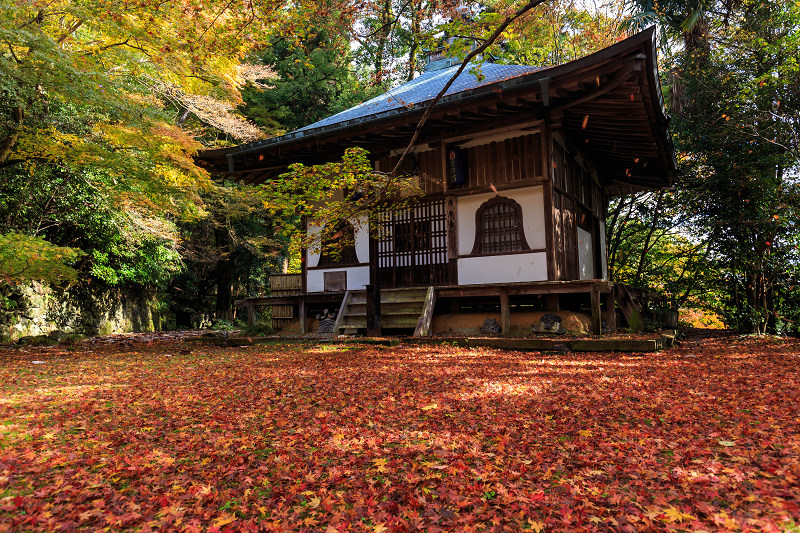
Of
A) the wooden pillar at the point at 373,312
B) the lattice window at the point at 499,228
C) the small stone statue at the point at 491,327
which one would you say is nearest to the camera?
the small stone statue at the point at 491,327

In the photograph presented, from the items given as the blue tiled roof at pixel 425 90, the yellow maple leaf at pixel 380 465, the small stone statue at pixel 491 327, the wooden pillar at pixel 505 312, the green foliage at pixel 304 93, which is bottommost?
the yellow maple leaf at pixel 380 465

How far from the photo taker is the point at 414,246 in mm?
9875

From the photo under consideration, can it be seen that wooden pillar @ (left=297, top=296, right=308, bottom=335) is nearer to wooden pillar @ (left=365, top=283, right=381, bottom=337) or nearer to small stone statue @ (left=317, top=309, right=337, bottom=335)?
small stone statue @ (left=317, top=309, right=337, bottom=335)

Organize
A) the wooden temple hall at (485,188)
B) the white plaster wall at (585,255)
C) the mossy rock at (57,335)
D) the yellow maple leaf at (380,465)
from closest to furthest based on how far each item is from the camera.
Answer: the yellow maple leaf at (380,465), the wooden temple hall at (485,188), the white plaster wall at (585,255), the mossy rock at (57,335)

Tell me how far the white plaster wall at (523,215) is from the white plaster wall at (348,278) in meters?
2.23

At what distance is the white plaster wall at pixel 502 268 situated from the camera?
28.3ft

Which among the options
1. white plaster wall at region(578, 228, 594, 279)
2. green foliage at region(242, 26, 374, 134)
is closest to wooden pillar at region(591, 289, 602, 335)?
white plaster wall at region(578, 228, 594, 279)

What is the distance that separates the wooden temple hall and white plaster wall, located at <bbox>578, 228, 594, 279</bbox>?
0.37ft

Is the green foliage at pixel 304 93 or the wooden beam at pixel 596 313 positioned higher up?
the green foliage at pixel 304 93

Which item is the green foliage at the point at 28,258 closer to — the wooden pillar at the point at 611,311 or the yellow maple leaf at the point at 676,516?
the yellow maple leaf at the point at 676,516

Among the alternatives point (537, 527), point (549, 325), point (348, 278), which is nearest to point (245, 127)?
point (348, 278)

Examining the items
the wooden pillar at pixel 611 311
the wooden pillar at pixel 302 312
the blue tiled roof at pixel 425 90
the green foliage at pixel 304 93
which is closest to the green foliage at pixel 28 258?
the wooden pillar at pixel 302 312

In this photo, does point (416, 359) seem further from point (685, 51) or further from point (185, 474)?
point (685, 51)

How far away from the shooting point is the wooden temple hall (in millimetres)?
7859
